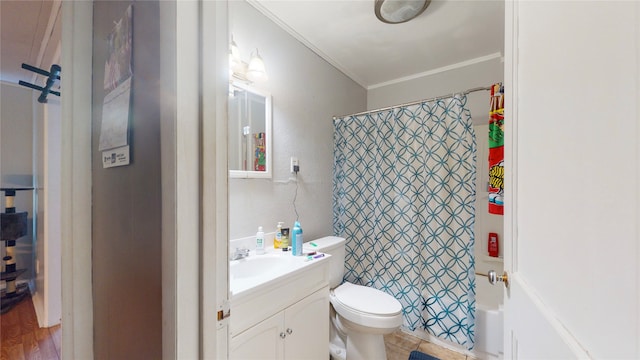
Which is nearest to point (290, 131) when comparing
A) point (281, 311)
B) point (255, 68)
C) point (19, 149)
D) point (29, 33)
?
point (255, 68)

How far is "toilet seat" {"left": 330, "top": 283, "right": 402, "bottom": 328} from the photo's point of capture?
1.46m

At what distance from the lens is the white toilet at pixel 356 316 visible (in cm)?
147

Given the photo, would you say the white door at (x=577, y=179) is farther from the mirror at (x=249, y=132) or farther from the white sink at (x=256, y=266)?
the mirror at (x=249, y=132)

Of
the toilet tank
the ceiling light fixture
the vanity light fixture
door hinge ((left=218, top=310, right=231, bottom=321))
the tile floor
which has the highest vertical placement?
the ceiling light fixture

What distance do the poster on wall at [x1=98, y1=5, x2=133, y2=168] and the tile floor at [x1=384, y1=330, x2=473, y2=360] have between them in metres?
1.97

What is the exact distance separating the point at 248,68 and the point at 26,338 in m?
2.57

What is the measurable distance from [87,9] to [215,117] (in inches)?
30.1

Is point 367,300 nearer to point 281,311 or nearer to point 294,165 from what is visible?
point 281,311

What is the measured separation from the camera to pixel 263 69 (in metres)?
1.58

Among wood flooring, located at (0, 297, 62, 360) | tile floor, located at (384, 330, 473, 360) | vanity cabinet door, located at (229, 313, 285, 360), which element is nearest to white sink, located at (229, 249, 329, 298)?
vanity cabinet door, located at (229, 313, 285, 360)

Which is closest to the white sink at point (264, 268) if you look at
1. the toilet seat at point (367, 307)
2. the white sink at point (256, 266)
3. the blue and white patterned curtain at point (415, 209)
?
the white sink at point (256, 266)

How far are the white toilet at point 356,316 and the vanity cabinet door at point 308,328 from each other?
191mm

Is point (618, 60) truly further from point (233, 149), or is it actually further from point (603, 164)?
point (233, 149)

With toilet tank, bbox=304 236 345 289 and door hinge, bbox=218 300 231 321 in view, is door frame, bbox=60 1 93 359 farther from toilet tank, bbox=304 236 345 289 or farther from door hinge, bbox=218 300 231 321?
toilet tank, bbox=304 236 345 289
